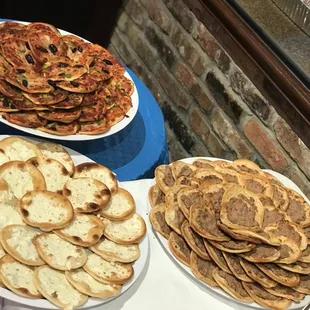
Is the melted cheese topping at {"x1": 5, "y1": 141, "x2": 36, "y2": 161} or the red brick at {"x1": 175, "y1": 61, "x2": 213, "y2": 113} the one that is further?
the red brick at {"x1": 175, "y1": 61, "x2": 213, "y2": 113}

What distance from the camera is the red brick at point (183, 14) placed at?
2237 millimetres

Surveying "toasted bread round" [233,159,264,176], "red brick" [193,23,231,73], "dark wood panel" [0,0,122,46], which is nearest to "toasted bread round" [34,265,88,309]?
"toasted bread round" [233,159,264,176]

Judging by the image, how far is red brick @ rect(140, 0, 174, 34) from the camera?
239cm

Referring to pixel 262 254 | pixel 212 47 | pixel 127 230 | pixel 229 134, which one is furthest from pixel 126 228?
pixel 212 47

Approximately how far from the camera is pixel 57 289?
114 cm

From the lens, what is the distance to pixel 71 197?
132cm

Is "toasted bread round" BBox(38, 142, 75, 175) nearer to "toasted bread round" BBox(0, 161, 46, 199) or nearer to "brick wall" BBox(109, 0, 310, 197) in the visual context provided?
"toasted bread round" BBox(0, 161, 46, 199)

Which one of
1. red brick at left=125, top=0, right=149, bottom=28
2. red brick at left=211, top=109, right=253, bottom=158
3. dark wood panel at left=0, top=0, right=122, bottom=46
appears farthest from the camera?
dark wood panel at left=0, top=0, right=122, bottom=46

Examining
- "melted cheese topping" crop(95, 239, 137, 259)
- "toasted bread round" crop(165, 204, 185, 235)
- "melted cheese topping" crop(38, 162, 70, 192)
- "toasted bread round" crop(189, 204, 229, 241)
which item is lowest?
"melted cheese topping" crop(95, 239, 137, 259)

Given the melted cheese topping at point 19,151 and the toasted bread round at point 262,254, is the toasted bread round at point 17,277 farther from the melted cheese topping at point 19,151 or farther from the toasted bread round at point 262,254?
the toasted bread round at point 262,254

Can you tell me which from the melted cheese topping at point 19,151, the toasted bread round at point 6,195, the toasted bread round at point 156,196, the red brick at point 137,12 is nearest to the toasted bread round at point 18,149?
the melted cheese topping at point 19,151

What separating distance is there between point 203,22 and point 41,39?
787 mm

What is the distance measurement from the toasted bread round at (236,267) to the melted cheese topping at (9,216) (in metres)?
0.51

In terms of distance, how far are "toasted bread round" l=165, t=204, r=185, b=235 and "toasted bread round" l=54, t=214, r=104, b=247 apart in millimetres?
187
